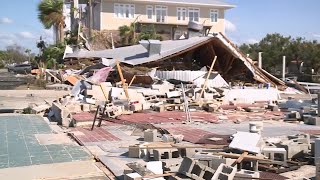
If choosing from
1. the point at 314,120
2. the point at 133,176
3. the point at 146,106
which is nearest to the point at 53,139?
the point at 133,176

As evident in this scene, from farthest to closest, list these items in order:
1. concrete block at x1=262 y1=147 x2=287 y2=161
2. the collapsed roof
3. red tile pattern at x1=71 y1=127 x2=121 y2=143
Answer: the collapsed roof, red tile pattern at x1=71 y1=127 x2=121 y2=143, concrete block at x1=262 y1=147 x2=287 y2=161

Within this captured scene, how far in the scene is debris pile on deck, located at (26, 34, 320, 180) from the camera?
680 centimetres

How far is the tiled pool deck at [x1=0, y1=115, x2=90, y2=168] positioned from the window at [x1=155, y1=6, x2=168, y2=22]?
39.0 m

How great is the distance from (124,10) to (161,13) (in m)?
4.87

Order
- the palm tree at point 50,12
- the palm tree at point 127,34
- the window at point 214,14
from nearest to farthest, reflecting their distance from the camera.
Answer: the palm tree at point 50,12
the palm tree at point 127,34
the window at point 214,14

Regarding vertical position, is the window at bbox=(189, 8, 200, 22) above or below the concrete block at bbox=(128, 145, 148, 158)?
above

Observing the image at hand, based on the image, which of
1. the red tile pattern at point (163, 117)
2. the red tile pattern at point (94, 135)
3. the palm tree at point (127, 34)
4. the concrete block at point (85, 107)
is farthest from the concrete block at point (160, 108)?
the palm tree at point (127, 34)

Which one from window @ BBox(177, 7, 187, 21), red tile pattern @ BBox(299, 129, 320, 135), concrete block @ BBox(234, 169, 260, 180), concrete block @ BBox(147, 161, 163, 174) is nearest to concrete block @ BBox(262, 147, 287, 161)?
concrete block @ BBox(234, 169, 260, 180)

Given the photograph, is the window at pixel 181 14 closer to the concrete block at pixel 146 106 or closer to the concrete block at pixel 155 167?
the concrete block at pixel 146 106

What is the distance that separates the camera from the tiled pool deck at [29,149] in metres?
7.73

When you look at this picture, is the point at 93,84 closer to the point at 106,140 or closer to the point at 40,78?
the point at 106,140

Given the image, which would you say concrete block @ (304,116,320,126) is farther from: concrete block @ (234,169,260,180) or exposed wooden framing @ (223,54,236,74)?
exposed wooden framing @ (223,54,236,74)

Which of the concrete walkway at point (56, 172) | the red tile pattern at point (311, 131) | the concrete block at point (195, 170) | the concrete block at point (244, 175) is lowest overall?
the concrete walkway at point (56, 172)

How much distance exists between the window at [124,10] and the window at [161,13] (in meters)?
3.34
